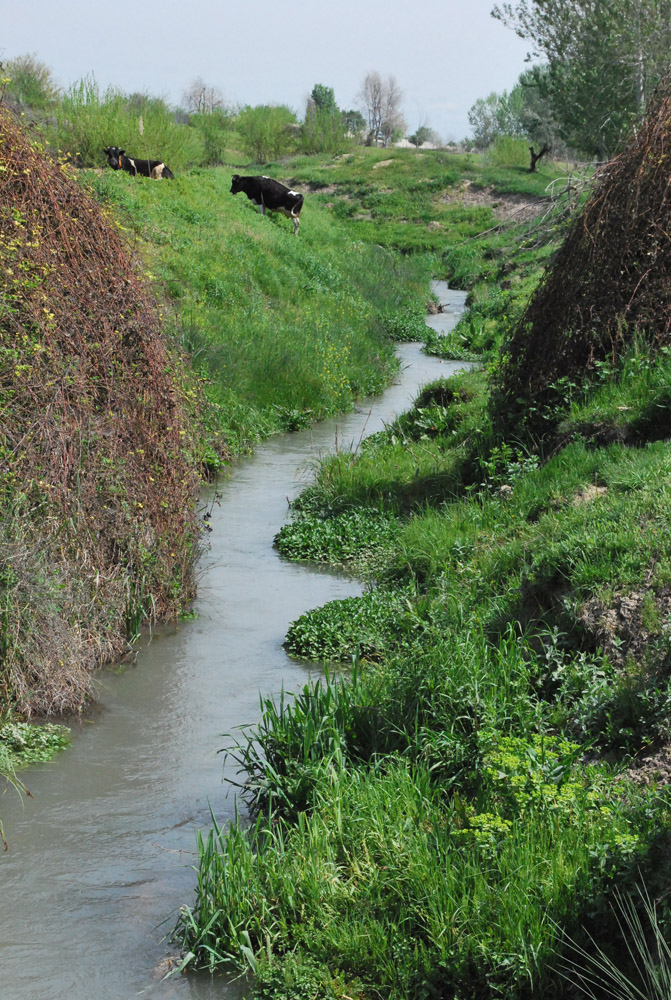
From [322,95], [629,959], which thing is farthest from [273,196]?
[322,95]

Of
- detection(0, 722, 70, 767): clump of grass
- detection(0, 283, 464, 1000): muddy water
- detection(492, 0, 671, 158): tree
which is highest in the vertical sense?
detection(492, 0, 671, 158): tree

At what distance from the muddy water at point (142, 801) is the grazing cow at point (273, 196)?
21.0 m

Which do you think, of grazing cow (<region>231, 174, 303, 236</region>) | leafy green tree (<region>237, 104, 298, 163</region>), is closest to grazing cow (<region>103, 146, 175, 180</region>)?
grazing cow (<region>231, 174, 303, 236</region>)

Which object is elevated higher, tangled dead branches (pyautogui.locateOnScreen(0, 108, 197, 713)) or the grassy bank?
tangled dead branches (pyautogui.locateOnScreen(0, 108, 197, 713))

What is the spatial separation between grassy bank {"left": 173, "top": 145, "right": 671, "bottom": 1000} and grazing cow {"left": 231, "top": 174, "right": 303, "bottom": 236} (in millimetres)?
20974

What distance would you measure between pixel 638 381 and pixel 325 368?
8737mm

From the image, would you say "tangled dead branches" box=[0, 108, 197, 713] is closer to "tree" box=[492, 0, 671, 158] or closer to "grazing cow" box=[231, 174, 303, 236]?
"grazing cow" box=[231, 174, 303, 236]

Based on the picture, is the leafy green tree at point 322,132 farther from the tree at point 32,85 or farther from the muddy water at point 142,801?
the muddy water at point 142,801

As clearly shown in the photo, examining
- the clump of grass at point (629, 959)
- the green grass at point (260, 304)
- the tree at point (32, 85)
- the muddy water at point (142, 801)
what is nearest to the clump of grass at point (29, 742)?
the muddy water at point (142, 801)

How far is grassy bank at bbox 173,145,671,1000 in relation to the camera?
3785mm

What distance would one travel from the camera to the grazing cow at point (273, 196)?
28.4 metres

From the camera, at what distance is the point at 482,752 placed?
16.3ft

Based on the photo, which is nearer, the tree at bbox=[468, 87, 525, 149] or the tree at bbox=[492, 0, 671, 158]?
the tree at bbox=[492, 0, 671, 158]

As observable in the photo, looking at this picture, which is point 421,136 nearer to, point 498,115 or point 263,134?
point 498,115
